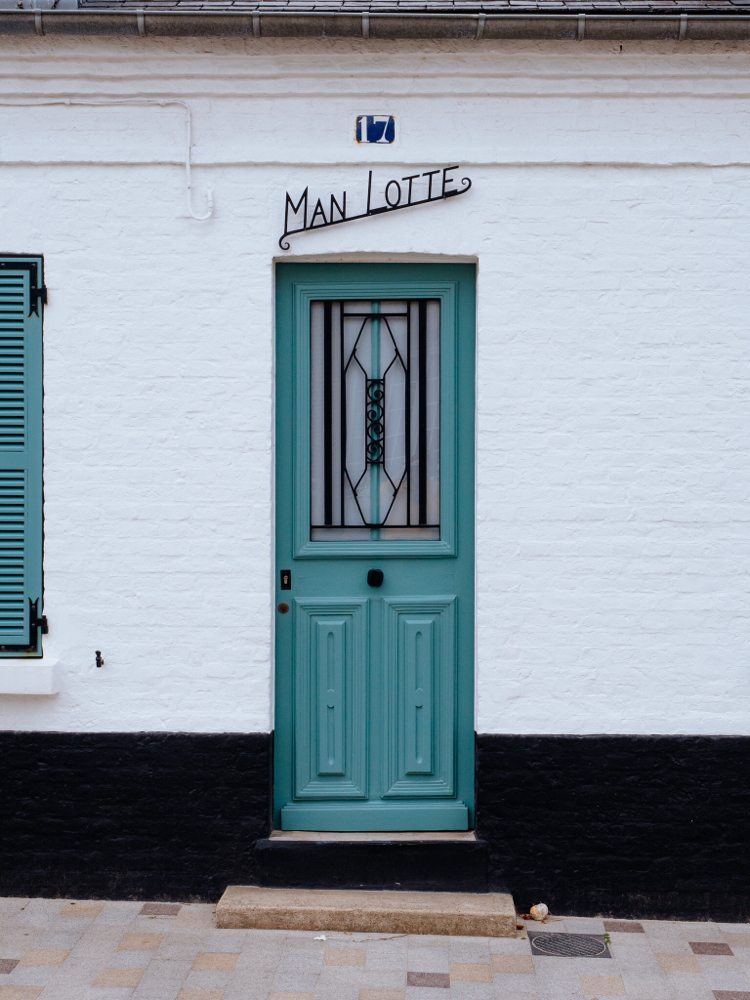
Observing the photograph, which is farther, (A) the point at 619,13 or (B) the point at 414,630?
(B) the point at 414,630

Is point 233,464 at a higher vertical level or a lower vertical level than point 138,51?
lower

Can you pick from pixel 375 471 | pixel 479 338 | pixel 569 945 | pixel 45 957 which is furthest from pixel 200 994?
pixel 479 338

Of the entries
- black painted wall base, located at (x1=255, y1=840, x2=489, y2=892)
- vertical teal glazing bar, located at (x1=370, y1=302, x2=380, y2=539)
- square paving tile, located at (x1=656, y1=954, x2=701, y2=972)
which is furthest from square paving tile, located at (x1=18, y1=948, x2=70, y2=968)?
square paving tile, located at (x1=656, y1=954, x2=701, y2=972)

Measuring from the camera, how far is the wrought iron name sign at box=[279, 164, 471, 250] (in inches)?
168

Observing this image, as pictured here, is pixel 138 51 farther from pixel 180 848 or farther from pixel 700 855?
pixel 700 855

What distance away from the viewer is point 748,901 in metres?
4.28

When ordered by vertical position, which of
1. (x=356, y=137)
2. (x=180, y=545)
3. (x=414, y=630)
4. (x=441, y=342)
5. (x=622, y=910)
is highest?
(x=356, y=137)

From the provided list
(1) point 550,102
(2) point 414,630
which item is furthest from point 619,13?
(2) point 414,630

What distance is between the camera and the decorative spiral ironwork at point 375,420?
178 inches

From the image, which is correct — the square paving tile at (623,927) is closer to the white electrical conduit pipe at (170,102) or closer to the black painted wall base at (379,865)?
the black painted wall base at (379,865)

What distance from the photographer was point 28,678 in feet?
14.1

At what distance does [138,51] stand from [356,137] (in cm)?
106

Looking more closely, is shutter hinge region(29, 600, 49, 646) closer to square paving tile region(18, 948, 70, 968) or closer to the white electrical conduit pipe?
square paving tile region(18, 948, 70, 968)

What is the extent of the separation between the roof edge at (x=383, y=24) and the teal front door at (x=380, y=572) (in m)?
1.01
